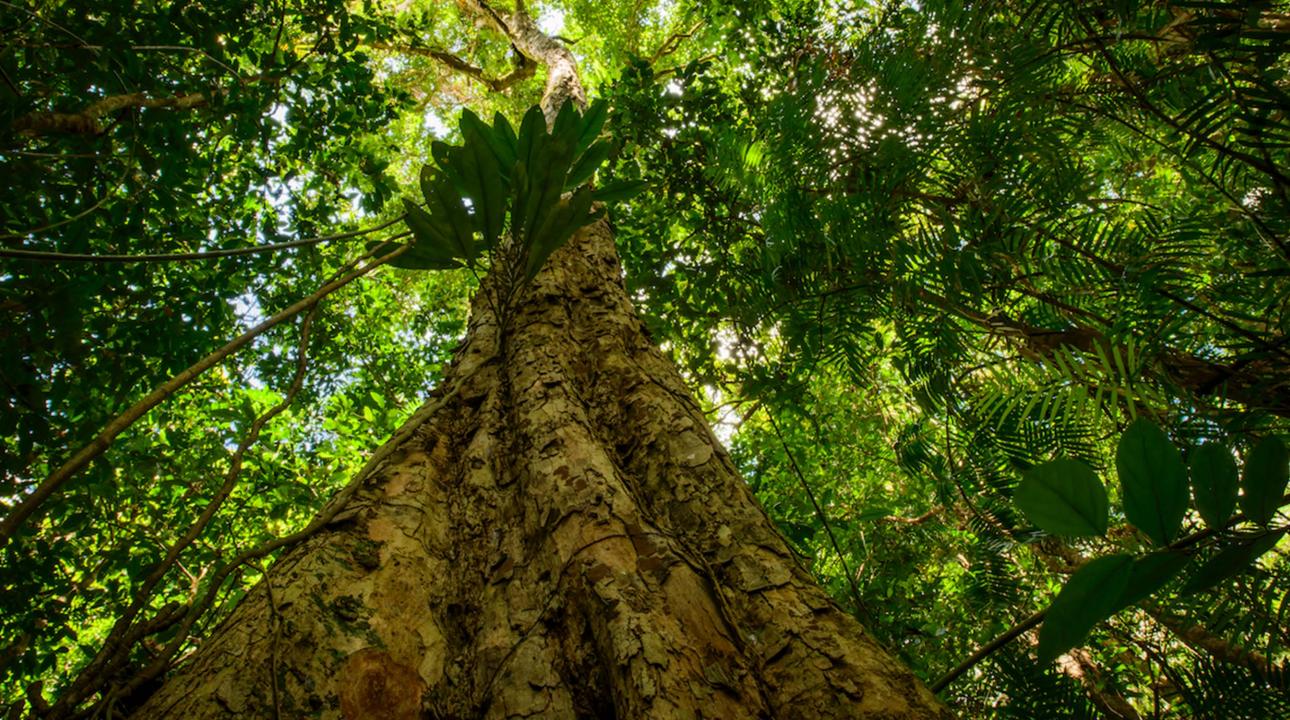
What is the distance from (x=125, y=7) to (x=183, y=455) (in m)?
2.36

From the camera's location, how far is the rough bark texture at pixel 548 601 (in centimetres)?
68

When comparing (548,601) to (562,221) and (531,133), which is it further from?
(531,133)

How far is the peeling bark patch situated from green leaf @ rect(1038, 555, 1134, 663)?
687 millimetres

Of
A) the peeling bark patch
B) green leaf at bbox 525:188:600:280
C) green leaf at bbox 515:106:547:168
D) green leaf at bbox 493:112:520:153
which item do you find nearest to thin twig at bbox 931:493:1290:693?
the peeling bark patch

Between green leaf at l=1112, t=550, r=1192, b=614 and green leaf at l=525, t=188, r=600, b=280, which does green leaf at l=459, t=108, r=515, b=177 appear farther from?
green leaf at l=1112, t=550, r=1192, b=614

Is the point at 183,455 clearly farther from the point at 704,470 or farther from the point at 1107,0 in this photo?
the point at 1107,0

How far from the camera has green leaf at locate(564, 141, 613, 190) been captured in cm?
123

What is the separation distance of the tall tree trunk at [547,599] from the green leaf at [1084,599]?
0.32m

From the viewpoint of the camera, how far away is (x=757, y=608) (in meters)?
0.82

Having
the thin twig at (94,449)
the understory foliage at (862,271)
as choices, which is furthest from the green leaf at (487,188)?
the thin twig at (94,449)

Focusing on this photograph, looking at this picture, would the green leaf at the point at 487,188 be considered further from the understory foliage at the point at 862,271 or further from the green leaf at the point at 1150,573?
the green leaf at the point at 1150,573

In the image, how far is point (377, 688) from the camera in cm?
71

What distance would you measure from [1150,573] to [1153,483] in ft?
0.20

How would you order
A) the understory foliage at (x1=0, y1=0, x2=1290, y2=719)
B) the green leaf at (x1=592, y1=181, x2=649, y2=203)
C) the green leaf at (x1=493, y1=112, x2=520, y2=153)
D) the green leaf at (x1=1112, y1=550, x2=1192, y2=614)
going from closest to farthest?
the green leaf at (x1=1112, y1=550, x2=1192, y2=614)
the understory foliage at (x1=0, y1=0, x2=1290, y2=719)
the green leaf at (x1=493, y1=112, x2=520, y2=153)
the green leaf at (x1=592, y1=181, x2=649, y2=203)
